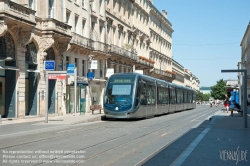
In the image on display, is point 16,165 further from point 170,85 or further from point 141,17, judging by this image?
point 141,17

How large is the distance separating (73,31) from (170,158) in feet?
99.3

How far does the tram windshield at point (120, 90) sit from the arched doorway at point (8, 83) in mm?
6309

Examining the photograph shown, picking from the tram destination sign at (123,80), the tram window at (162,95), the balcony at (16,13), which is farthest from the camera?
the tram window at (162,95)

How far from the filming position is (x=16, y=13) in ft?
89.2

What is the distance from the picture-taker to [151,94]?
33281 millimetres

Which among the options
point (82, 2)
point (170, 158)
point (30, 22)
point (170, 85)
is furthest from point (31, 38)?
point (170, 158)

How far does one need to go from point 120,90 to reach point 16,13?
27.3 ft

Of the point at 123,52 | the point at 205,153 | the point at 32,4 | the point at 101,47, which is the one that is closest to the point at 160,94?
the point at 101,47

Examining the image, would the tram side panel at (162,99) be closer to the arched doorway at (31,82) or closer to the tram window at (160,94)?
the tram window at (160,94)

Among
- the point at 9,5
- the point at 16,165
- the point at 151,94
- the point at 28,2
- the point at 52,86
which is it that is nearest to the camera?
the point at 16,165

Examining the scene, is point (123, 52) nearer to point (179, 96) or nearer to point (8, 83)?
point (179, 96)

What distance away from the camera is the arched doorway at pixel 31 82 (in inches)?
1244

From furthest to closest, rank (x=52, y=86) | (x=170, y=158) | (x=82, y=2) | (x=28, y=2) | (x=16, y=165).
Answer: (x=82, y=2), (x=52, y=86), (x=28, y=2), (x=170, y=158), (x=16, y=165)

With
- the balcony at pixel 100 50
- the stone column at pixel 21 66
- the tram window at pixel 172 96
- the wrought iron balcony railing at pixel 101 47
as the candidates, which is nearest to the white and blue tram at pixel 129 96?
the stone column at pixel 21 66
